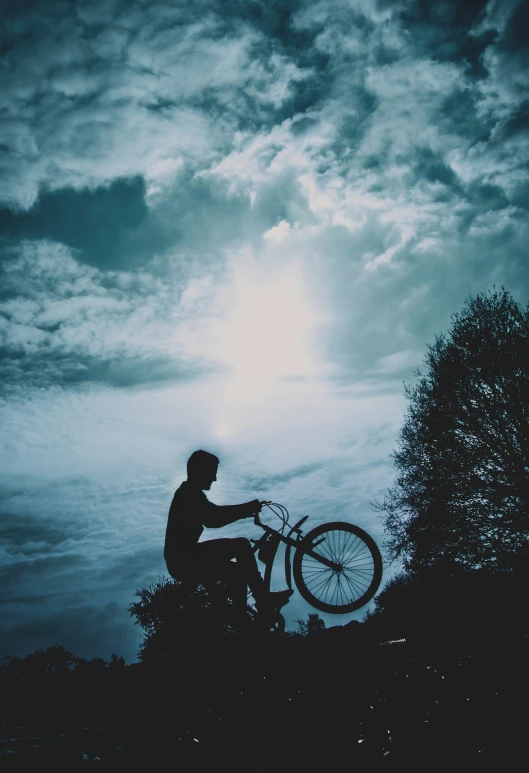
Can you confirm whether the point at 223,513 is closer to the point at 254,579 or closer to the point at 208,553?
the point at 208,553

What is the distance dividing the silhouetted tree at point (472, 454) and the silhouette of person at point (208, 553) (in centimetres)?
1305

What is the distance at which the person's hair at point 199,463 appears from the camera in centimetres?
532

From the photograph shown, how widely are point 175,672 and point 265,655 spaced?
1832 millimetres

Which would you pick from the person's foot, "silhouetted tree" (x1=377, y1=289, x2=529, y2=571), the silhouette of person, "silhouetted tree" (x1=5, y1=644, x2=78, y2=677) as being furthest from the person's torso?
"silhouetted tree" (x1=5, y1=644, x2=78, y2=677)

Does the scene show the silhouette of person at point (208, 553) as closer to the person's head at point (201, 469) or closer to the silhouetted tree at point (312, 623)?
the person's head at point (201, 469)

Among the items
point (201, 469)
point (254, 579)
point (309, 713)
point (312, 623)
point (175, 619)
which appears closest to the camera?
point (309, 713)

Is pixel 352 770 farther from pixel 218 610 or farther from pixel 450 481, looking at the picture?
pixel 450 481

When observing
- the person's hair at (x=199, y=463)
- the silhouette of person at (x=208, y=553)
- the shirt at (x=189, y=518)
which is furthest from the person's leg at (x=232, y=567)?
the person's hair at (x=199, y=463)

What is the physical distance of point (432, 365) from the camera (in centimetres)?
1731

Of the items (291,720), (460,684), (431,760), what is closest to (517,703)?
(460,684)

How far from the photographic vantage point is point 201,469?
535cm

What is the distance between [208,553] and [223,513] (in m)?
0.56

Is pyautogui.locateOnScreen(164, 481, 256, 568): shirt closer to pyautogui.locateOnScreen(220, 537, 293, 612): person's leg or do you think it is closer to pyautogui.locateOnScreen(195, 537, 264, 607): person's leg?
pyautogui.locateOnScreen(195, 537, 264, 607): person's leg

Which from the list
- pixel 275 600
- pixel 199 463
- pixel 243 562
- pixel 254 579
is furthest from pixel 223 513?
pixel 275 600
